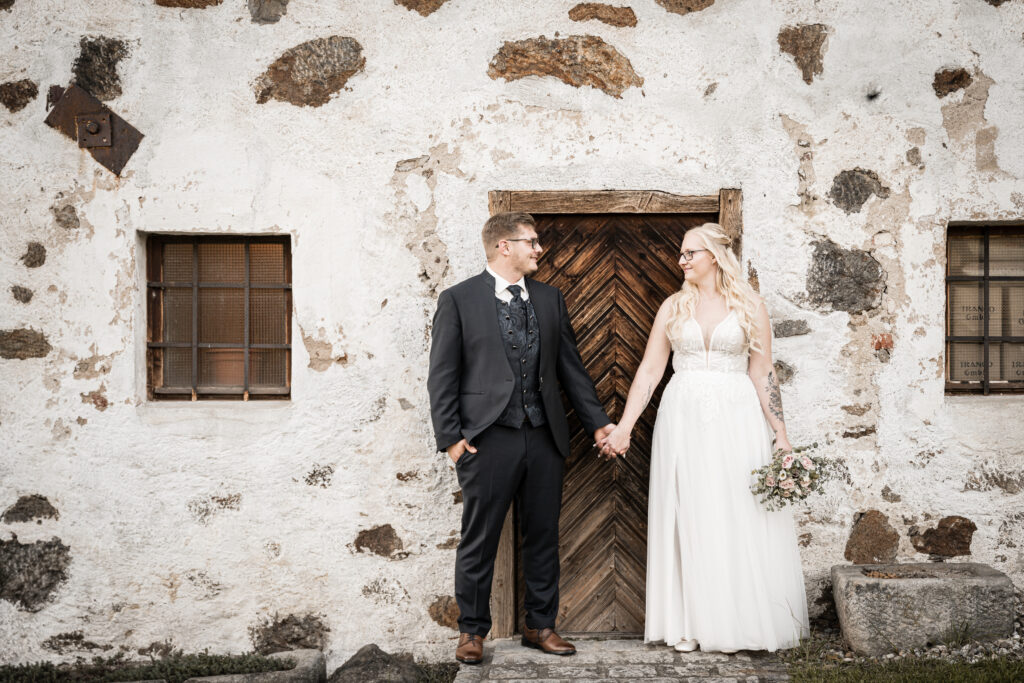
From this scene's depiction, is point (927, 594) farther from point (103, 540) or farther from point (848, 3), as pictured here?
point (103, 540)

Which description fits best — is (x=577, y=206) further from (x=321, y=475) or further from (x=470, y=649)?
(x=470, y=649)

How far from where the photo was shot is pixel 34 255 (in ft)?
13.1

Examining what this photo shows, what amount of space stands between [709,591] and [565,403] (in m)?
1.16

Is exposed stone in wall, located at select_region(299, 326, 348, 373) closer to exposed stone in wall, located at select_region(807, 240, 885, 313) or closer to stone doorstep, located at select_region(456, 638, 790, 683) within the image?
stone doorstep, located at select_region(456, 638, 790, 683)

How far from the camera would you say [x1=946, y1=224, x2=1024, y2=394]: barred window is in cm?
417

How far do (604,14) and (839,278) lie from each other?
1824 mm

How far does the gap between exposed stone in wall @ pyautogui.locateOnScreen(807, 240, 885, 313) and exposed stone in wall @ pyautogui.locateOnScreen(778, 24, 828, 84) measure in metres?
0.89

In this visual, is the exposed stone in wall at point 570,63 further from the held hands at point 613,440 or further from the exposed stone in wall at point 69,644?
the exposed stone in wall at point 69,644

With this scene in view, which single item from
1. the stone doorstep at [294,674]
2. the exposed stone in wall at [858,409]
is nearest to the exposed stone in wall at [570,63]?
the exposed stone in wall at [858,409]

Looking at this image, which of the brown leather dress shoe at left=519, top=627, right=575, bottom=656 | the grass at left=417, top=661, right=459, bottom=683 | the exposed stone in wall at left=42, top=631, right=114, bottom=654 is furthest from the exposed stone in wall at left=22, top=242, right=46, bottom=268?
the brown leather dress shoe at left=519, top=627, right=575, bottom=656

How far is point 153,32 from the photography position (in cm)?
402

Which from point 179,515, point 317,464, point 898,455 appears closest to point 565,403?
point 317,464

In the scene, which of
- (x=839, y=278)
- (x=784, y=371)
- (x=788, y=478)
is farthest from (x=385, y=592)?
(x=839, y=278)

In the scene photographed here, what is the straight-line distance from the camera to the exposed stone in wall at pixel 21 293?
13.1ft
